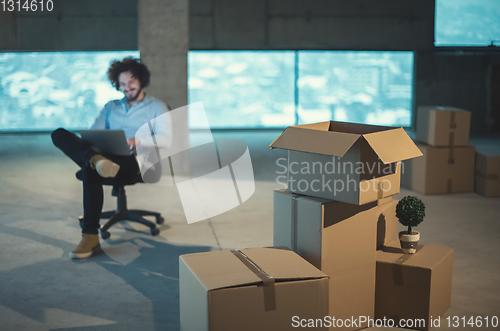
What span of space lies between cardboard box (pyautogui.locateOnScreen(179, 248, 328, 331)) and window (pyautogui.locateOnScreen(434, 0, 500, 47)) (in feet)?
24.9

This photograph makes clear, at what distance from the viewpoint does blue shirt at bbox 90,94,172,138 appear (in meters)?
3.12

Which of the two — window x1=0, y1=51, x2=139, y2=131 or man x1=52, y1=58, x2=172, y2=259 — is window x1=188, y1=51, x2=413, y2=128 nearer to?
window x1=0, y1=51, x2=139, y2=131

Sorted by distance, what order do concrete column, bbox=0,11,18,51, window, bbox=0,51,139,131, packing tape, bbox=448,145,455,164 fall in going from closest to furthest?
1. packing tape, bbox=448,145,455,164
2. concrete column, bbox=0,11,18,51
3. window, bbox=0,51,139,131

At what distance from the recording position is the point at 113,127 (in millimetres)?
3152

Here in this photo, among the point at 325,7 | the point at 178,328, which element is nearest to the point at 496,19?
the point at 325,7

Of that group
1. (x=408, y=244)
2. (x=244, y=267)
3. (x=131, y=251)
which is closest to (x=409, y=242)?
(x=408, y=244)

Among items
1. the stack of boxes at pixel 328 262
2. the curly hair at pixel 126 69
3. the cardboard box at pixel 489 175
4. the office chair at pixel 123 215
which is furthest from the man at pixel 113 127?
the cardboard box at pixel 489 175

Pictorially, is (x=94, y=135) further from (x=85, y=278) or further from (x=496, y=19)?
(x=496, y=19)

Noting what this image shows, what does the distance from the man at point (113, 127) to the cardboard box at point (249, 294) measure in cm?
116

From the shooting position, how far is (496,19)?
27.2 ft

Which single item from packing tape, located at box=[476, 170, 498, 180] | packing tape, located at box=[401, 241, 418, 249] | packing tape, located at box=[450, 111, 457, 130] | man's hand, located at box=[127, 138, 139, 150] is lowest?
packing tape, located at box=[476, 170, 498, 180]

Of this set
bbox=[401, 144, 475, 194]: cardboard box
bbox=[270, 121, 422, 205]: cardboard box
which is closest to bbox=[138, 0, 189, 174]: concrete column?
bbox=[401, 144, 475, 194]: cardboard box

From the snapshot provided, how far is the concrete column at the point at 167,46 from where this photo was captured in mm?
5004

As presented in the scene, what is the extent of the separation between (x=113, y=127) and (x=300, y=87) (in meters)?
5.67
